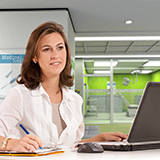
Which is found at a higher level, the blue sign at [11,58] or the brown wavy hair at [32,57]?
the blue sign at [11,58]

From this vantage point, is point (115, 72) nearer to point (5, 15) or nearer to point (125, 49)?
point (125, 49)

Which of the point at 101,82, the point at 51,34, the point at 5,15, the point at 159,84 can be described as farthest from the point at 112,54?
the point at 159,84

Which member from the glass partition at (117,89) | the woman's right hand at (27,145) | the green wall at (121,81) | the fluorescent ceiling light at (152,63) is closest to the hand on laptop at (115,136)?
the woman's right hand at (27,145)

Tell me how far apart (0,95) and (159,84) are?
3.96m

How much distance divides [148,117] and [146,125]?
0.14ft

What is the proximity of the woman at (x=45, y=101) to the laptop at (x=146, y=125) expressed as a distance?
256 mm

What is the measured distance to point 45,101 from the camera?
1.54 m

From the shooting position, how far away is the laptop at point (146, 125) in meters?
0.99

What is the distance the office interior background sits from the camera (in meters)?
4.41

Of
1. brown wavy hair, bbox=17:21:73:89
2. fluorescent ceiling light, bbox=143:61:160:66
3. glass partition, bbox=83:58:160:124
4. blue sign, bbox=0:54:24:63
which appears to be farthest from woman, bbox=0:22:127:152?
fluorescent ceiling light, bbox=143:61:160:66

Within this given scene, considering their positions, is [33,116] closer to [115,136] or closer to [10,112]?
[10,112]

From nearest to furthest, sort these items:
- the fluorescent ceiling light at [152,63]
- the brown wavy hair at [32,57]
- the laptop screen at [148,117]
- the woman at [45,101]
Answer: the laptop screen at [148,117] → the woman at [45,101] → the brown wavy hair at [32,57] → the fluorescent ceiling light at [152,63]

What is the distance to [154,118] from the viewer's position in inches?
41.4

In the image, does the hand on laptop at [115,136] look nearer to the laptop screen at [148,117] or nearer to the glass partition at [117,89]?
the laptop screen at [148,117]
